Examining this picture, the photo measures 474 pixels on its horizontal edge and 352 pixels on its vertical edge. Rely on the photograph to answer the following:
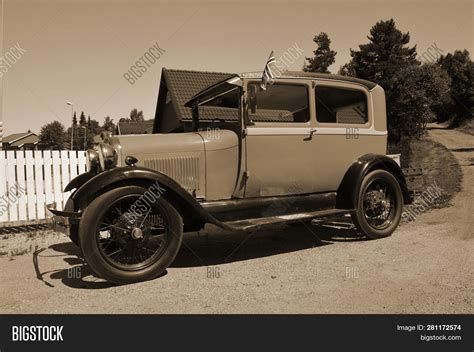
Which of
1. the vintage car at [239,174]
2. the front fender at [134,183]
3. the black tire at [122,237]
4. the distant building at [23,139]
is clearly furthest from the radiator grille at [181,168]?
the distant building at [23,139]

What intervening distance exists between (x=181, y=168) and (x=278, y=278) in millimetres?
1595

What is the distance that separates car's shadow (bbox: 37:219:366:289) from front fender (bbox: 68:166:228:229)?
0.75 meters

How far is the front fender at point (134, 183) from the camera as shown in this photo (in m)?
3.37

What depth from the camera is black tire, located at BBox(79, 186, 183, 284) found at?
3285 millimetres

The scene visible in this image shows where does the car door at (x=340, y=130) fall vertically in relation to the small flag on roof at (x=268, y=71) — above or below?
below

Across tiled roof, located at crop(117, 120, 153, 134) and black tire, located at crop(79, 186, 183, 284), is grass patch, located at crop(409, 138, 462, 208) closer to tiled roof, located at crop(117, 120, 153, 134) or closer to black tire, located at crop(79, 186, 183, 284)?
black tire, located at crop(79, 186, 183, 284)

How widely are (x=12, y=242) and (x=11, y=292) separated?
2.64 metres

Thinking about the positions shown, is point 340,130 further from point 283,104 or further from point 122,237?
point 122,237

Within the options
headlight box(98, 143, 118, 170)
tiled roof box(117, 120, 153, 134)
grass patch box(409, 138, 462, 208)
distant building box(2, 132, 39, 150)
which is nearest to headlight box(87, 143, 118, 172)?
headlight box(98, 143, 118, 170)

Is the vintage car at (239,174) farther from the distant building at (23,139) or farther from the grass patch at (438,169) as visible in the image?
the distant building at (23,139)

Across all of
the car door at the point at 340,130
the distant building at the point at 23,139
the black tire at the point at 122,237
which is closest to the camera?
the black tire at the point at 122,237

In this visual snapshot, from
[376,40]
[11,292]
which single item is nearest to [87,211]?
[11,292]

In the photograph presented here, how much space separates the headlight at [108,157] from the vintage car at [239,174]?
1 centimetres

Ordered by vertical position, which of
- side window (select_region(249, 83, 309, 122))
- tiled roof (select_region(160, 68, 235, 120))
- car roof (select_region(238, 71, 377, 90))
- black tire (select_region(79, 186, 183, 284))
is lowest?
black tire (select_region(79, 186, 183, 284))
